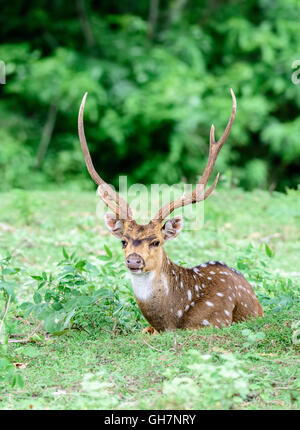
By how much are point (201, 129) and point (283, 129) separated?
5.23 ft

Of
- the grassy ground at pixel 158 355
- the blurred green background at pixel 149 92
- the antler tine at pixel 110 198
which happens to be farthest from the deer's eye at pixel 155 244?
the blurred green background at pixel 149 92

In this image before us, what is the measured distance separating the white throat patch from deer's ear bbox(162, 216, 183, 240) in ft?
1.17

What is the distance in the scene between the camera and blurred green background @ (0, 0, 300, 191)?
12.6m

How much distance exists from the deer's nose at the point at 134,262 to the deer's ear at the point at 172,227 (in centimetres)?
44

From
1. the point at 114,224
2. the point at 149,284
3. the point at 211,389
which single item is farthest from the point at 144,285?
the point at 211,389

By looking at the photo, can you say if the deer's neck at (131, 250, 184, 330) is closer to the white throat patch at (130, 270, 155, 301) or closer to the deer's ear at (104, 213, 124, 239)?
the white throat patch at (130, 270, 155, 301)

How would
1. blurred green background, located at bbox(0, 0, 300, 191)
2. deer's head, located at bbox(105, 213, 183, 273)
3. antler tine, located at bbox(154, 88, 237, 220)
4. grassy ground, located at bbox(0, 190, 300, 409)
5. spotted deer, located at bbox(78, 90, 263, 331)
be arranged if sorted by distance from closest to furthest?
grassy ground, located at bbox(0, 190, 300, 409), deer's head, located at bbox(105, 213, 183, 273), spotted deer, located at bbox(78, 90, 263, 331), antler tine, located at bbox(154, 88, 237, 220), blurred green background, located at bbox(0, 0, 300, 191)

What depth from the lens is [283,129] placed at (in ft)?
41.8

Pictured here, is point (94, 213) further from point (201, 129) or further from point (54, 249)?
point (201, 129)

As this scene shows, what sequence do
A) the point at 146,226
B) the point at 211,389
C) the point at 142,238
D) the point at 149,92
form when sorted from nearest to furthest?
the point at 211,389, the point at 142,238, the point at 146,226, the point at 149,92

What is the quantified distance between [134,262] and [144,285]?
0.91 feet

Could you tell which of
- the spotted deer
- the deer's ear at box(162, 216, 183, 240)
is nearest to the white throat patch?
the spotted deer

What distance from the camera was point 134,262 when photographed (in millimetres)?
4293

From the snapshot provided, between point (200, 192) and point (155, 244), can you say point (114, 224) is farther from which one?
point (200, 192)
